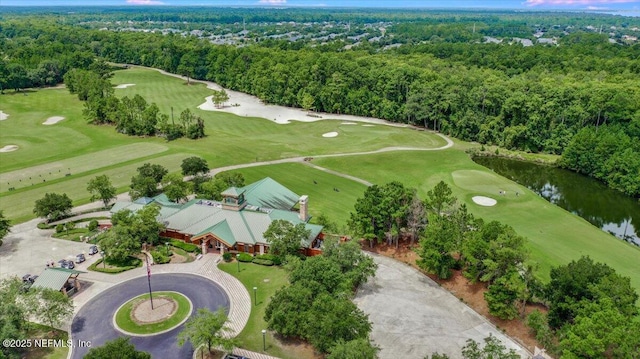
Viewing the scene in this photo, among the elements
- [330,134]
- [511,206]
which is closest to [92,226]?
[511,206]

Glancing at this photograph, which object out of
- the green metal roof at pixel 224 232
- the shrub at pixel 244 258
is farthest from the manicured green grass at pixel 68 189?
the shrub at pixel 244 258

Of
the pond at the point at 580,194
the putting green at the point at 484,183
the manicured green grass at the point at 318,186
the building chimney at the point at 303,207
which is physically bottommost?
the pond at the point at 580,194

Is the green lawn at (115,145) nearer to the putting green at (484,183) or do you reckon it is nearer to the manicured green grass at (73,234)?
the manicured green grass at (73,234)

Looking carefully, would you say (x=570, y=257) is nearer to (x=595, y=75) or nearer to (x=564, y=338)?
(x=564, y=338)

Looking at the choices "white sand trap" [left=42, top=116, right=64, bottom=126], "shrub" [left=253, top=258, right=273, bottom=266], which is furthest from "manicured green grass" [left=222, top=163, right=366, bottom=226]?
"white sand trap" [left=42, top=116, right=64, bottom=126]

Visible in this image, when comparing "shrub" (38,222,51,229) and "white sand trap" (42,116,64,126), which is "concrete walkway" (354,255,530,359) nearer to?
"shrub" (38,222,51,229)

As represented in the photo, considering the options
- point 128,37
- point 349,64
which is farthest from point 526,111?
point 128,37
